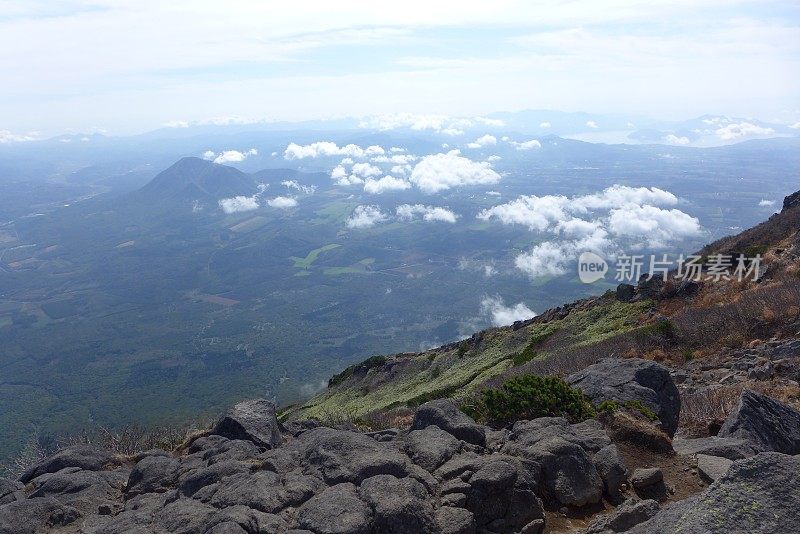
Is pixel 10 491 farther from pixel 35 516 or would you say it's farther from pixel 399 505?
pixel 399 505

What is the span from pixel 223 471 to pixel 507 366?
23.6 metres

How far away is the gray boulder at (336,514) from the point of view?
7.12m

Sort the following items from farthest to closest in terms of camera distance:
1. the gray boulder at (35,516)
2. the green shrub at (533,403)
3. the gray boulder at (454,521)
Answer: the green shrub at (533,403), the gray boulder at (35,516), the gray boulder at (454,521)

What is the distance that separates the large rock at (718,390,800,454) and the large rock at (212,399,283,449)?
984 cm

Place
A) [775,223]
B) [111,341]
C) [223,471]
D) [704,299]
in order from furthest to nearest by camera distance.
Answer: [111,341] < [775,223] < [704,299] < [223,471]

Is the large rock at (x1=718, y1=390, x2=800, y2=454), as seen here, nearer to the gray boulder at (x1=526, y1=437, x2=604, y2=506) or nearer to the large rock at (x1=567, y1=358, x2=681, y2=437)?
the large rock at (x1=567, y1=358, x2=681, y2=437)

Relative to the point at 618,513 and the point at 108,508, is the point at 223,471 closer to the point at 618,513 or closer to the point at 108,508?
the point at 108,508

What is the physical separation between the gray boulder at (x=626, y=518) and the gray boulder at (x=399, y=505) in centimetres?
242

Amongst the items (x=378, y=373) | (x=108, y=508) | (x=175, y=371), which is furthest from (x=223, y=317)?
(x=108, y=508)

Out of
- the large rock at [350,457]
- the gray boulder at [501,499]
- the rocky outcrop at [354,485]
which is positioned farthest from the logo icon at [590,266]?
the gray boulder at [501,499]

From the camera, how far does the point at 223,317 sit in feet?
509
